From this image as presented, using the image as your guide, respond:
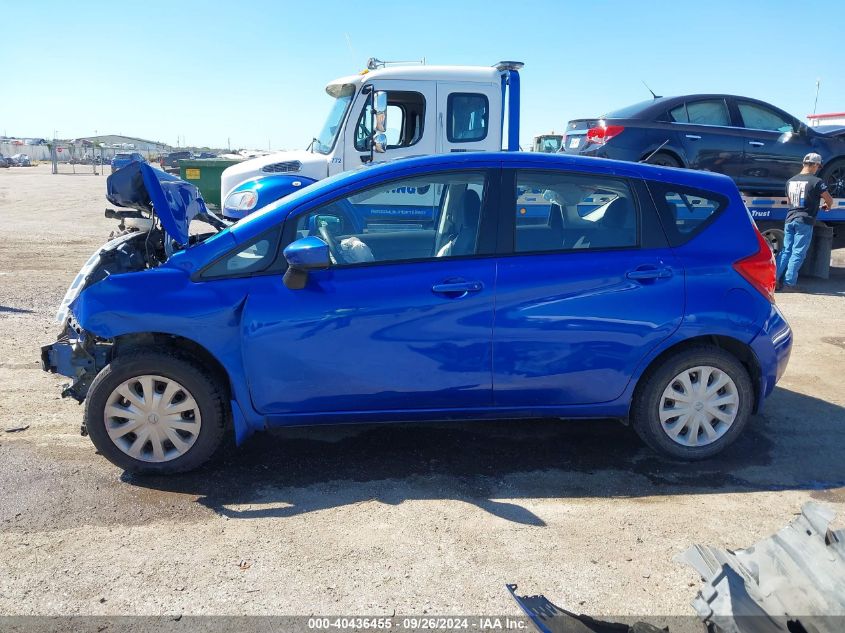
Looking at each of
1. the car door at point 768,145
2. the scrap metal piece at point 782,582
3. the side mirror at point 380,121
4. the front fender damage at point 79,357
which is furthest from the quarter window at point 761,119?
the front fender damage at point 79,357

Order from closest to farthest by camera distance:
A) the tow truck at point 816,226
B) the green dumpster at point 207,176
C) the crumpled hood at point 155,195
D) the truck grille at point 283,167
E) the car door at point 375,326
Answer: the car door at point 375,326, the crumpled hood at point 155,195, the truck grille at point 283,167, the tow truck at point 816,226, the green dumpster at point 207,176

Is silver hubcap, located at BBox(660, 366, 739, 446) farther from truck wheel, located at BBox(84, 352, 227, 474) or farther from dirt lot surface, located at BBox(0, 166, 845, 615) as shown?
truck wheel, located at BBox(84, 352, 227, 474)

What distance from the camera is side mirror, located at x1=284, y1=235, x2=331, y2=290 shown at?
3738 mm

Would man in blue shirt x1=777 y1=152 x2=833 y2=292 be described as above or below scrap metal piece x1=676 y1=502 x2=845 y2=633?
above

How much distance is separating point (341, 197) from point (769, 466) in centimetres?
299

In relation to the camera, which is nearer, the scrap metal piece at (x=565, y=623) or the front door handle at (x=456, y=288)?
the scrap metal piece at (x=565, y=623)

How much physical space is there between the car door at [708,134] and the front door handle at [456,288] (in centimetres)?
A: 714

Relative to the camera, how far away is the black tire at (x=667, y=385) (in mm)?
4133

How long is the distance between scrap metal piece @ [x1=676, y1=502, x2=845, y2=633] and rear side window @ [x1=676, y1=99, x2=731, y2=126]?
8.65 metres

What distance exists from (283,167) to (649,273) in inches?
248

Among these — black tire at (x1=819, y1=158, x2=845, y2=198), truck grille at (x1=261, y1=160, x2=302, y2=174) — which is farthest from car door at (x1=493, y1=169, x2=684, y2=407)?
black tire at (x1=819, y1=158, x2=845, y2=198)

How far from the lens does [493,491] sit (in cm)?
385

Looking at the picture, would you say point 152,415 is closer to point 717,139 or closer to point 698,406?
point 698,406

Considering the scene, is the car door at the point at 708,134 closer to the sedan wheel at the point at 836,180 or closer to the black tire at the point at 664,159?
the black tire at the point at 664,159
